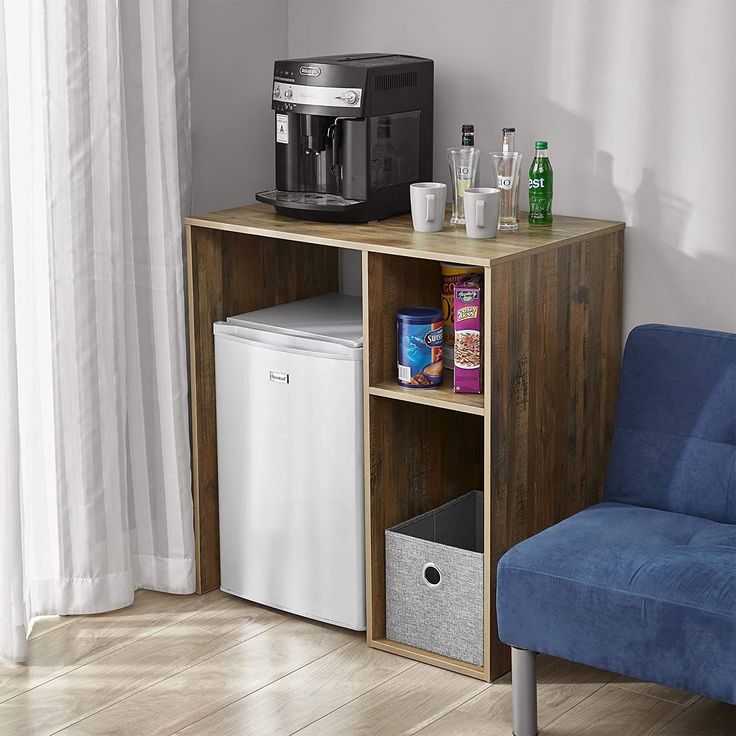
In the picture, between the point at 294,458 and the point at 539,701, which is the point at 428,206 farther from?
the point at 539,701

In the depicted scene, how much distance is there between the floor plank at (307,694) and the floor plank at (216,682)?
3 centimetres

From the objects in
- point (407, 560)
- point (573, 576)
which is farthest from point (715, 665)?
point (407, 560)

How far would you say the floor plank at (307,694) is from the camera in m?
2.43

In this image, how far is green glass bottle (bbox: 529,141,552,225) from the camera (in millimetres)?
2711

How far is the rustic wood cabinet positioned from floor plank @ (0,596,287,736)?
226 mm

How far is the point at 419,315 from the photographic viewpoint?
2609 millimetres

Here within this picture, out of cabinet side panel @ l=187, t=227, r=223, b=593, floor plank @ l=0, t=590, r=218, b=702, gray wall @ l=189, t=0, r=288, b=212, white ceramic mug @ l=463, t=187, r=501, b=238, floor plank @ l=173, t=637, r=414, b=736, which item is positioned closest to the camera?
floor plank @ l=173, t=637, r=414, b=736

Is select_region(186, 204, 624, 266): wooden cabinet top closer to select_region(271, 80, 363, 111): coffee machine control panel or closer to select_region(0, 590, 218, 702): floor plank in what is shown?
select_region(271, 80, 363, 111): coffee machine control panel

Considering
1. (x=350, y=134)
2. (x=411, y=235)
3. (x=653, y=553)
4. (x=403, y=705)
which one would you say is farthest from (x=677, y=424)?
(x=350, y=134)

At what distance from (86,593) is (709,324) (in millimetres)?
1505

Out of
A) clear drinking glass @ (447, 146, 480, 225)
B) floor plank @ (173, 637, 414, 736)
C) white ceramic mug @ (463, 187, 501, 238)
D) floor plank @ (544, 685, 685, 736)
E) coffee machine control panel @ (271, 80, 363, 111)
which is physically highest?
coffee machine control panel @ (271, 80, 363, 111)

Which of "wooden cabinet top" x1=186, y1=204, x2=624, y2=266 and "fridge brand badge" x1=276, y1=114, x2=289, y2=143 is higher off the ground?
"fridge brand badge" x1=276, y1=114, x2=289, y2=143

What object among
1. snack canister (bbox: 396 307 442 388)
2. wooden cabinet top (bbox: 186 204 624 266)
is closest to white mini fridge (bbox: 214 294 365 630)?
snack canister (bbox: 396 307 442 388)

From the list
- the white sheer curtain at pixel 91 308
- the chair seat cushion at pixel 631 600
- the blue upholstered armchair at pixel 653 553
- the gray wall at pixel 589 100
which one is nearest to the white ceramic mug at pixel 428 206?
the gray wall at pixel 589 100
